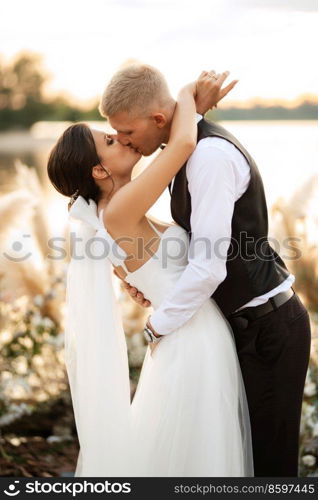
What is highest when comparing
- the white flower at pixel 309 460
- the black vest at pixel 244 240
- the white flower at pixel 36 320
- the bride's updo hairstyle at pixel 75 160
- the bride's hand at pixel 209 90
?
the bride's hand at pixel 209 90

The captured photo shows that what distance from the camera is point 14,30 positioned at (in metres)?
4.04

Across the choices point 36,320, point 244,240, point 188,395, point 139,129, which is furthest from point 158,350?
point 36,320

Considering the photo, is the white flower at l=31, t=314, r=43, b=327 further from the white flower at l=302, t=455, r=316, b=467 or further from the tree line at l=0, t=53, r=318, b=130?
the white flower at l=302, t=455, r=316, b=467

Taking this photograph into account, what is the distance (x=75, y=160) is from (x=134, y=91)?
331 millimetres

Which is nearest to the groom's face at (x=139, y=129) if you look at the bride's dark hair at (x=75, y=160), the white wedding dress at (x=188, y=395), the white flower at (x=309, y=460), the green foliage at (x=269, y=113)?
the bride's dark hair at (x=75, y=160)

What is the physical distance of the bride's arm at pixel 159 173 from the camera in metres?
2.21

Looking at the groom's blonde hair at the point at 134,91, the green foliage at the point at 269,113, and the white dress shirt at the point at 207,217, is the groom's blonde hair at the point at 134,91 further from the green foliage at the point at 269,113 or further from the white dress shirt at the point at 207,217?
the green foliage at the point at 269,113

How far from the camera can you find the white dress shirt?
2160 millimetres

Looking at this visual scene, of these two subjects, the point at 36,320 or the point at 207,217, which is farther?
the point at 36,320

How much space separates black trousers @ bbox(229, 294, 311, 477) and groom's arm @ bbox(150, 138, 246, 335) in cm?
29

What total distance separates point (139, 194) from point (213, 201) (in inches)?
10.6

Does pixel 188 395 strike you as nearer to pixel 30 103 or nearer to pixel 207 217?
pixel 207 217

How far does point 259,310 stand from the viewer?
94.3 inches

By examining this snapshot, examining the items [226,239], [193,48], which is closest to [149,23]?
[193,48]
